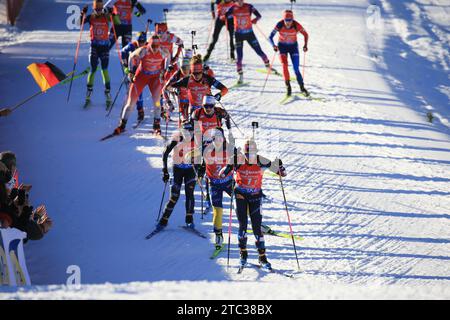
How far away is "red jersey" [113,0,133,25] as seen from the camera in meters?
16.0

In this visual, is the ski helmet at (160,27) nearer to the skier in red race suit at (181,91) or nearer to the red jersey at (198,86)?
the skier in red race suit at (181,91)

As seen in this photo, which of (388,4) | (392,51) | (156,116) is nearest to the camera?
(156,116)

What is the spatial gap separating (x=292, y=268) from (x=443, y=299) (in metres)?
2.85

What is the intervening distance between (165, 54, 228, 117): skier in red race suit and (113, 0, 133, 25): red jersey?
432 centimetres

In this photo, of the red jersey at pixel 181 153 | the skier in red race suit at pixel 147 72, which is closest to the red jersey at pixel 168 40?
the skier in red race suit at pixel 147 72

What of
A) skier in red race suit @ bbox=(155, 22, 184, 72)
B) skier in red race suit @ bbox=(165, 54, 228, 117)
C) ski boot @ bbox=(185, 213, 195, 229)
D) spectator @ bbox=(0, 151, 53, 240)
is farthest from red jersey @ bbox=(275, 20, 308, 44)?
spectator @ bbox=(0, 151, 53, 240)

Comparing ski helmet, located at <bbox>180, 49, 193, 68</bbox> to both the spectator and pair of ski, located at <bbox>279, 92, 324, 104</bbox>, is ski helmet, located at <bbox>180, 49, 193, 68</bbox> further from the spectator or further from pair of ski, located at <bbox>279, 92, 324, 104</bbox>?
the spectator

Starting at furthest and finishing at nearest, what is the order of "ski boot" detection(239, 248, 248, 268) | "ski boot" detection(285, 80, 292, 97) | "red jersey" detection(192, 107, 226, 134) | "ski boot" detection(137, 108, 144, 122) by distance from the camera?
"ski boot" detection(285, 80, 292, 97) < "ski boot" detection(137, 108, 144, 122) < "red jersey" detection(192, 107, 226, 134) < "ski boot" detection(239, 248, 248, 268)

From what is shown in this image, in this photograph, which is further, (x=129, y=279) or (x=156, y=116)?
(x=156, y=116)

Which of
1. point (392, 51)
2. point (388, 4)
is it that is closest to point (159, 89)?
point (392, 51)

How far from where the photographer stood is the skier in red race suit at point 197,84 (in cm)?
1227

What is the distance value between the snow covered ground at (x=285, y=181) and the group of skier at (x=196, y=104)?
20.8 inches
